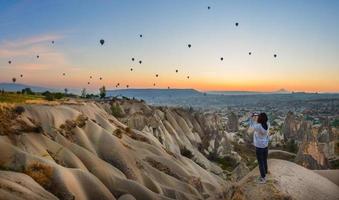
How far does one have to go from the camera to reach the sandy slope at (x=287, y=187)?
46.3ft

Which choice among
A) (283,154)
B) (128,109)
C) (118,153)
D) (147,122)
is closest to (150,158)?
(118,153)

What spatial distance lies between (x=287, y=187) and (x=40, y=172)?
19.1m

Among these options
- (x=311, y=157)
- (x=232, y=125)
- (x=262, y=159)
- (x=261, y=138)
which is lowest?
(x=232, y=125)

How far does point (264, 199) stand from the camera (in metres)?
13.9

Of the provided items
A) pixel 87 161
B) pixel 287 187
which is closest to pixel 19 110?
pixel 87 161

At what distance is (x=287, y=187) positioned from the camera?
14.4m

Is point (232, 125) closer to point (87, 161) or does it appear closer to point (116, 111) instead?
point (116, 111)

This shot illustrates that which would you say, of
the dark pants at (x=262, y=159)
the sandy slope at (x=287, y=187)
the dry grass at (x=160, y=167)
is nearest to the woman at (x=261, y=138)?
the dark pants at (x=262, y=159)

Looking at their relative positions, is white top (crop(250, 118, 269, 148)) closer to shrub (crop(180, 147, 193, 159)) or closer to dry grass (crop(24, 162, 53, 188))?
dry grass (crop(24, 162, 53, 188))

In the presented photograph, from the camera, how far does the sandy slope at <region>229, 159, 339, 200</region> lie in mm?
14125

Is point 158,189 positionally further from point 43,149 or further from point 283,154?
point 283,154

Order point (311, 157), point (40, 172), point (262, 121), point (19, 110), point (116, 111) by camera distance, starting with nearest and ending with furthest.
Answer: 1. point (262, 121)
2. point (40, 172)
3. point (19, 110)
4. point (311, 157)
5. point (116, 111)

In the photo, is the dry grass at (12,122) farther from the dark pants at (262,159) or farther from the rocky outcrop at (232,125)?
the rocky outcrop at (232,125)

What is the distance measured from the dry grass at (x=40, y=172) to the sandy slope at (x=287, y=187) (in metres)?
16.4
